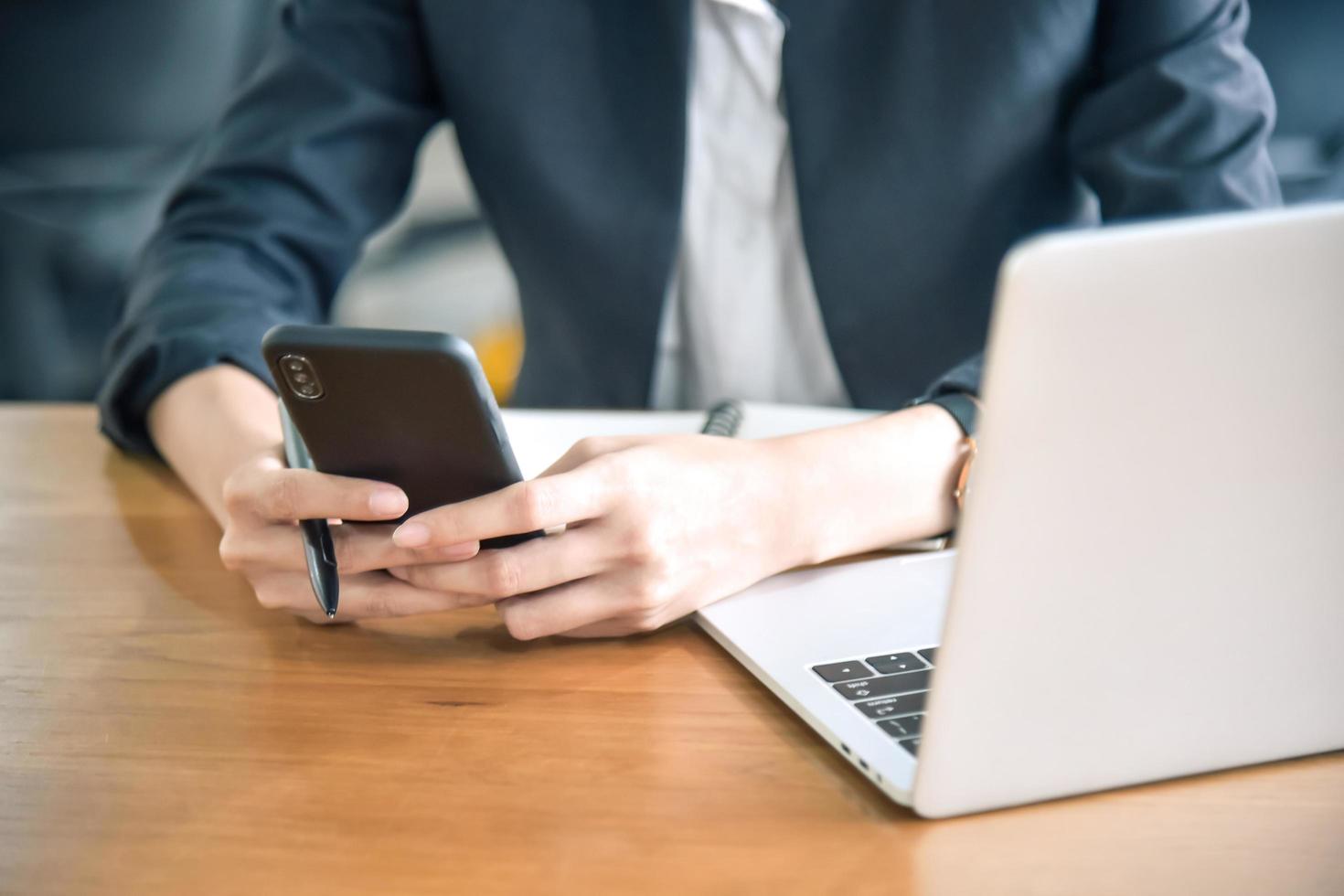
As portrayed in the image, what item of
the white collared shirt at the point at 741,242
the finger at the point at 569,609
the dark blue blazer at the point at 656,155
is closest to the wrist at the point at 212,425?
the dark blue blazer at the point at 656,155

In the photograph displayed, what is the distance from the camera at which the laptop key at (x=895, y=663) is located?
533 mm

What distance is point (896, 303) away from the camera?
39.4 inches

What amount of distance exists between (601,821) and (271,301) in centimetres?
62

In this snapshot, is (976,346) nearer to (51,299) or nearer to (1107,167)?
(1107,167)

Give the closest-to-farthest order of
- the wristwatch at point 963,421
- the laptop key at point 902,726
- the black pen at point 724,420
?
the laptop key at point 902,726 < the wristwatch at point 963,421 < the black pen at point 724,420

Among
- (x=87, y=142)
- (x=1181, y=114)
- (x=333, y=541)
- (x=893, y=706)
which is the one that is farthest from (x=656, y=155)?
(x=87, y=142)

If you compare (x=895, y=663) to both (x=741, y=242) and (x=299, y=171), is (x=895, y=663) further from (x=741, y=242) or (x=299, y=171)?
(x=299, y=171)

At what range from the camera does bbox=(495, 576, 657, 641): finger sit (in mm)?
571

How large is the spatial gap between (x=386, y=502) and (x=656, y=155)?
1.69ft

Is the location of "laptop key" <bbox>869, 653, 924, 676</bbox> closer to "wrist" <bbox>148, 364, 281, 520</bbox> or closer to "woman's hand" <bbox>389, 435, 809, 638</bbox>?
"woman's hand" <bbox>389, 435, 809, 638</bbox>

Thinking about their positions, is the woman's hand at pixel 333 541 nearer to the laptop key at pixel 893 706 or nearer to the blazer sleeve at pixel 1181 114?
the laptop key at pixel 893 706

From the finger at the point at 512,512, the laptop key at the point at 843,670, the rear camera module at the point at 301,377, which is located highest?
the rear camera module at the point at 301,377

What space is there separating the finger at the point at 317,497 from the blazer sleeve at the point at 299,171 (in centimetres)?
33

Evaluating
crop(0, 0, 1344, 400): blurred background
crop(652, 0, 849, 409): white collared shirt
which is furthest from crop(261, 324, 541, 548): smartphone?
crop(0, 0, 1344, 400): blurred background
